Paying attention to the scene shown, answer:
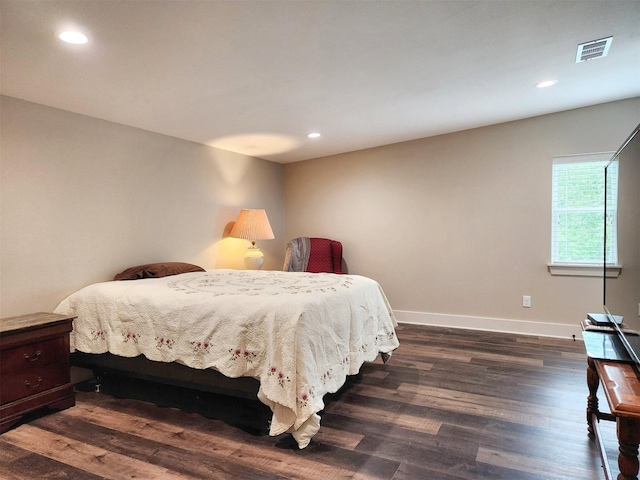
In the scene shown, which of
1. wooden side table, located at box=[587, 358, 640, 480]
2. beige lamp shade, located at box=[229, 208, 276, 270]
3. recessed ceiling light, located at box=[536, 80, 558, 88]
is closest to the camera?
wooden side table, located at box=[587, 358, 640, 480]

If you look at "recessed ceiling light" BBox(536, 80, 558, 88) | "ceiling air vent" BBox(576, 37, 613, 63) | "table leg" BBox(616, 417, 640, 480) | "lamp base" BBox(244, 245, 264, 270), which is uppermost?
"recessed ceiling light" BBox(536, 80, 558, 88)

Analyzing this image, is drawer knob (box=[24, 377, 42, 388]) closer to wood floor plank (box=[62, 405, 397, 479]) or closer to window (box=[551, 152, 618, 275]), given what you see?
wood floor plank (box=[62, 405, 397, 479])

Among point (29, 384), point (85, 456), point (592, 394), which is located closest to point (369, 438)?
point (592, 394)

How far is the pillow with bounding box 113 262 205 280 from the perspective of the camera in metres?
3.14

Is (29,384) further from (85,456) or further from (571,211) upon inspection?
(571,211)

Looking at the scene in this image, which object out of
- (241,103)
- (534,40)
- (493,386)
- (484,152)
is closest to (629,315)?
(493,386)

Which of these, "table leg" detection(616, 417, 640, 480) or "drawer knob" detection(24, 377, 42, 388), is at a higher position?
"table leg" detection(616, 417, 640, 480)

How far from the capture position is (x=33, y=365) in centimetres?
235

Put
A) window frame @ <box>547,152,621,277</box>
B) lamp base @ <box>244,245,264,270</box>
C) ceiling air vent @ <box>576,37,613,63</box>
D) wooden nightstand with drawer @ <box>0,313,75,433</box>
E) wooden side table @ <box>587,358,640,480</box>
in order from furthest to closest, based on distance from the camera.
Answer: lamp base @ <box>244,245,264,270</box>
window frame @ <box>547,152,621,277</box>
ceiling air vent @ <box>576,37,613,63</box>
wooden nightstand with drawer @ <box>0,313,75,433</box>
wooden side table @ <box>587,358,640,480</box>

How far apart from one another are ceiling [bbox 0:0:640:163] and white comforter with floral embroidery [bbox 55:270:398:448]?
1.40 m

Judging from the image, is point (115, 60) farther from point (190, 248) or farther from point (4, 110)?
point (190, 248)

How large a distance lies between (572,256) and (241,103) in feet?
11.8

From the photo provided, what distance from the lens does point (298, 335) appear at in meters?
1.99

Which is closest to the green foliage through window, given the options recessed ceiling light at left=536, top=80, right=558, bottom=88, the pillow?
recessed ceiling light at left=536, top=80, right=558, bottom=88
